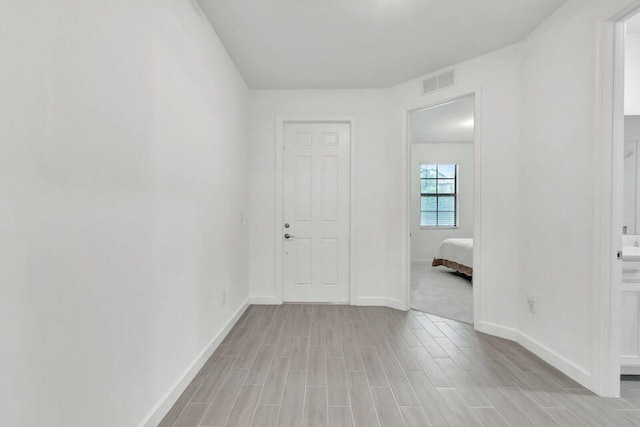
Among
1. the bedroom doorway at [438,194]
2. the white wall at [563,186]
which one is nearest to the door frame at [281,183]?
the white wall at [563,186]

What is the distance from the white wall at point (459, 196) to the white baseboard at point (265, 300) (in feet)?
13.1

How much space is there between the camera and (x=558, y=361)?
7.55 feet

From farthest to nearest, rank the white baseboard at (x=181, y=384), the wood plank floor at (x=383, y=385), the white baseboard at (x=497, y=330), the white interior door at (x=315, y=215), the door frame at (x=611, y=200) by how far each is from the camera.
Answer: the white interior door at (x=315, y=215)
the white baseboard at (x=497, y=330)
the door frame at (x=611, y=200)
the wood plank floor at (x=383, y=385)
the white baseboard at (x=181, y=384)

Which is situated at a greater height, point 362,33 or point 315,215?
point 362,33

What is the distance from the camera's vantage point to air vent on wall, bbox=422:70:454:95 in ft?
10.6

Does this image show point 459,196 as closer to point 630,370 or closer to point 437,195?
point 437,195

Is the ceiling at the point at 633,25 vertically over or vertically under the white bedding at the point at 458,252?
over

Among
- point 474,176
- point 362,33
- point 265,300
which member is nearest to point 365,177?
point 474,176

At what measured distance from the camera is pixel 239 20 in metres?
2.43

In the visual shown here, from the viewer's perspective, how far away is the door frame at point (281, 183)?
149 inches

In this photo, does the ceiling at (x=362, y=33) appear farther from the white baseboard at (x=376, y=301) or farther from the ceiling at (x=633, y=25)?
the white baseboard at (x=376, y=301)

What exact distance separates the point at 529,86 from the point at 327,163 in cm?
213

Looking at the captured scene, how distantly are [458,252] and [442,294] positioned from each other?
136 cm

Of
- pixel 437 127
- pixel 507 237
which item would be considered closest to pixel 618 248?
pixel 507 237
